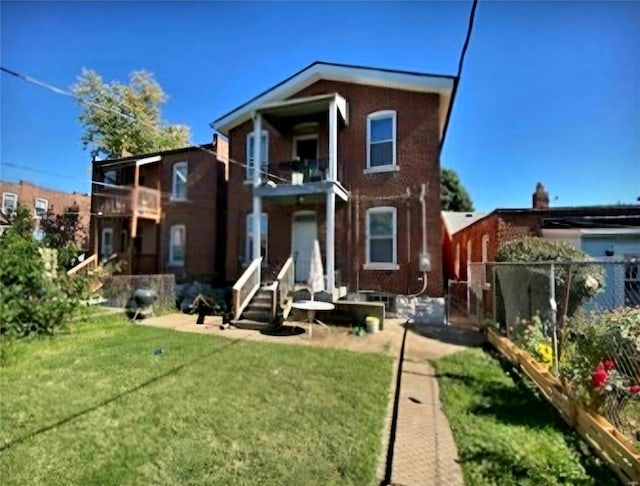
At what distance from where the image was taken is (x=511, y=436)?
12.2ft

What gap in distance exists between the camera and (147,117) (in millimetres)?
3768

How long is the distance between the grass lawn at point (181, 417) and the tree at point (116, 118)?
1715 mm

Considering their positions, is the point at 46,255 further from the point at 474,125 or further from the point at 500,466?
the point at 474,125

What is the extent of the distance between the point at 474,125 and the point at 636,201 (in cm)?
405

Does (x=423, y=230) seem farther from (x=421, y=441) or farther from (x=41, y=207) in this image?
(x=41, y=207)

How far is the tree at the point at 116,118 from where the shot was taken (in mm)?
3188

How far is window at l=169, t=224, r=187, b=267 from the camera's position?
12820mm

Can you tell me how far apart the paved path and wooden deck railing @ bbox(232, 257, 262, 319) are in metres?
0.75

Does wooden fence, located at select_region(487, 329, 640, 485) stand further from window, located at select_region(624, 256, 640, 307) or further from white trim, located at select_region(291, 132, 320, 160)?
white trim, located at select_region(291, 132, 320, 160)

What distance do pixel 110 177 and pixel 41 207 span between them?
1464mm

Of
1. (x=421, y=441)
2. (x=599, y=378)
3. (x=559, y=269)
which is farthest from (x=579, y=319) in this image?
(x=421, y=441)

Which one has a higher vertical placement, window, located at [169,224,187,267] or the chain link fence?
window, located at [169,224,187,267]

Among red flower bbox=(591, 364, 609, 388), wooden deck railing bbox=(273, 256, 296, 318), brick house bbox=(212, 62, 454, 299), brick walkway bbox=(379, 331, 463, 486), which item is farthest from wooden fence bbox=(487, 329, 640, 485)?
wooden deck railing bbox=(273, 256, 296, 318)

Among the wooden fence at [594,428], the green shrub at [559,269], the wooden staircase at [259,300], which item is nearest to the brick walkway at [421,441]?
the wooden fence at [594,428]
